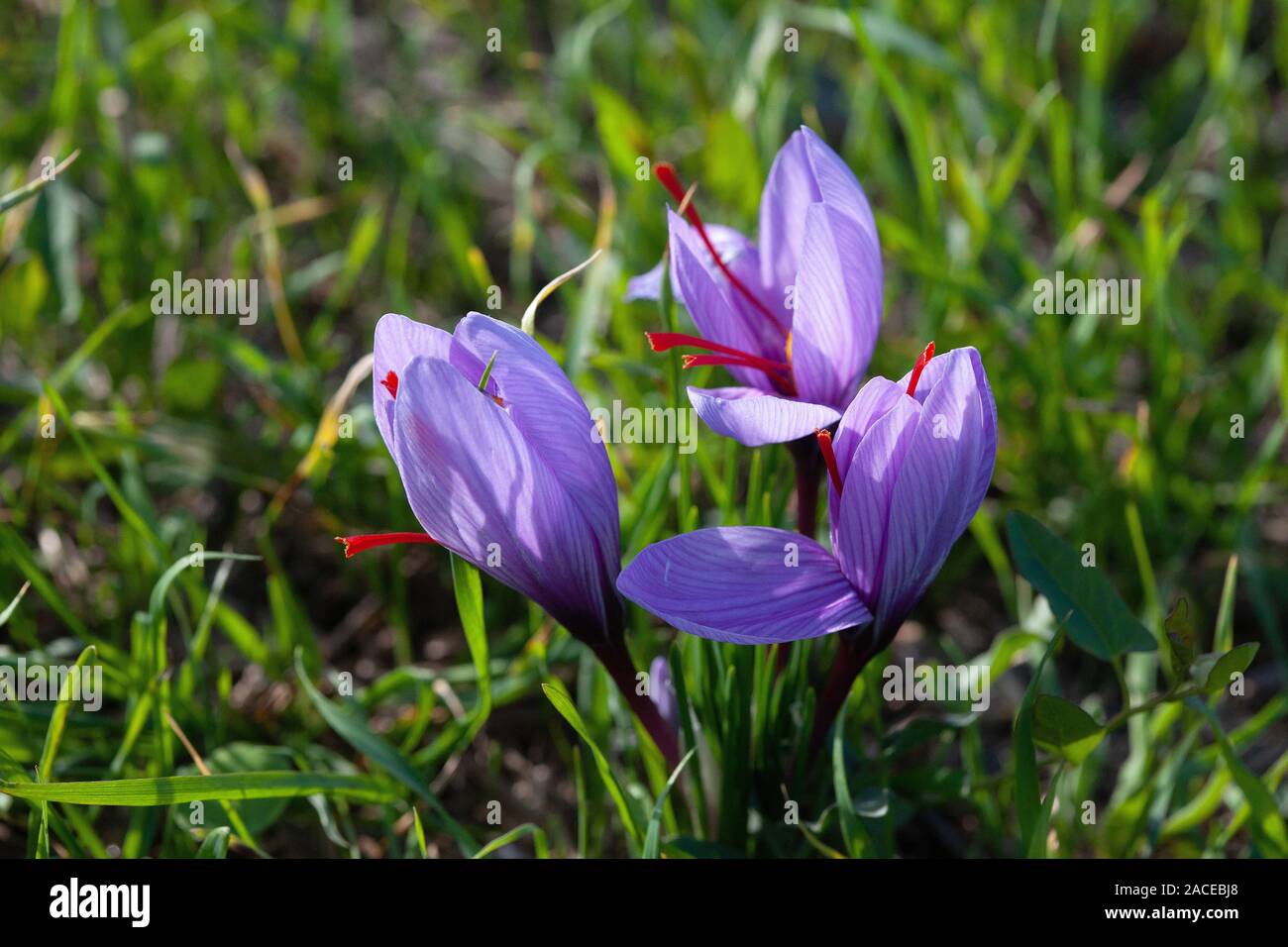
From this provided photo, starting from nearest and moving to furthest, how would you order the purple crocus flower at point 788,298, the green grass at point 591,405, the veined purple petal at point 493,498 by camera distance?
1. the veined purple petal at point 493,498
2. the purple crocus flower at point 788,298
3. the green grass at point 591,405

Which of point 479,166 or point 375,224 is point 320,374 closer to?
point 375,224

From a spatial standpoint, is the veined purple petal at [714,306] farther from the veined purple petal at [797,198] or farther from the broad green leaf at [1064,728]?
the broad green leaf at [1064,728]

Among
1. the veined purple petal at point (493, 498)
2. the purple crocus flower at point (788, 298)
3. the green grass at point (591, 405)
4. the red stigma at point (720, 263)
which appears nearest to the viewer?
the veined purple petal at point (493, 498)

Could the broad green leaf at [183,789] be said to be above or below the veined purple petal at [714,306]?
below

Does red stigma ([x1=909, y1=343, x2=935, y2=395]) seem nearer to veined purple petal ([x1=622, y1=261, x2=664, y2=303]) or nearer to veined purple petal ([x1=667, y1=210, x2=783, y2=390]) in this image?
veined purple petal ([x1=667, y1=210, x2=783, y2=390])

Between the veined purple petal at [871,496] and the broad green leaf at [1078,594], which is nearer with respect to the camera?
the veined purple petal at [871,496]

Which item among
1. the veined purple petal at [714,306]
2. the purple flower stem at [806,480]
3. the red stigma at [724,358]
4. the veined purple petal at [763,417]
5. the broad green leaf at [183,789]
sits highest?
the veined purple petal at [714,306]

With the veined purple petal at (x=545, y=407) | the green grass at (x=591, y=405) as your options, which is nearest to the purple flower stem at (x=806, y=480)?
the green grass at (x=591, y=405)
